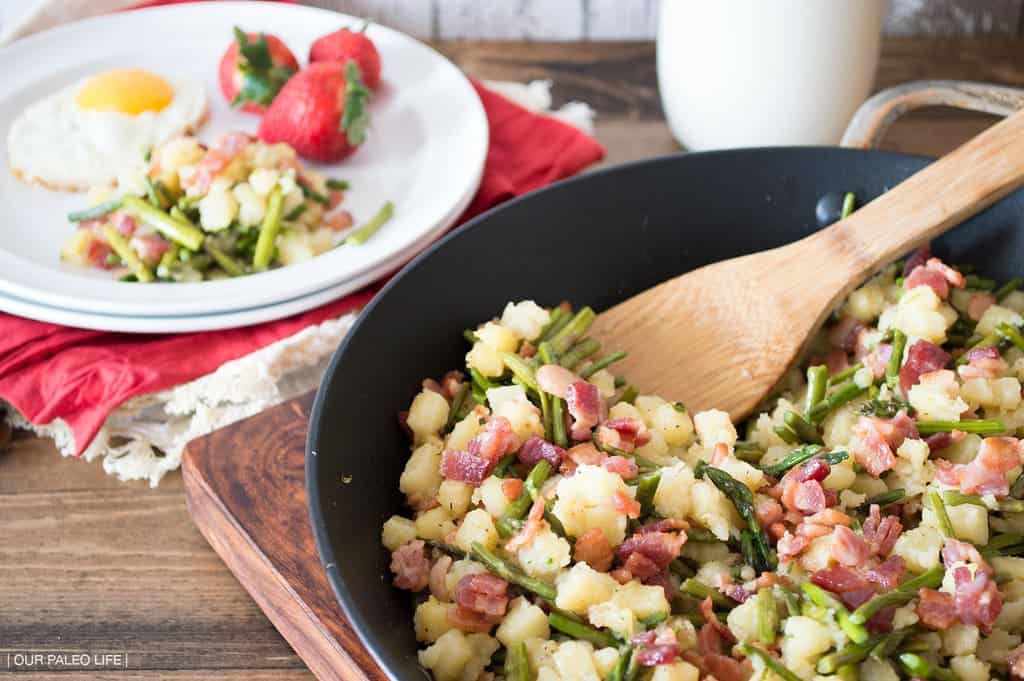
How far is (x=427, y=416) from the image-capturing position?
153cm

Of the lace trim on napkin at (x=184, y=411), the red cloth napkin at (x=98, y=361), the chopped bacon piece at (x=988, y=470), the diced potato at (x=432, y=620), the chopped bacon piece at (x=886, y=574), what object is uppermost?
the chopped bacon piece at (x=988, y=470)

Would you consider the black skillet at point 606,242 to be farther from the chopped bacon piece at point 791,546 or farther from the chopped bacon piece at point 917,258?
the chopped bacon piece at point 791,546

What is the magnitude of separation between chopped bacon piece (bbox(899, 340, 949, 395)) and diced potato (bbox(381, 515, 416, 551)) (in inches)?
26.9

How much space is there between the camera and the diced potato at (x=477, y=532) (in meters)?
1.36

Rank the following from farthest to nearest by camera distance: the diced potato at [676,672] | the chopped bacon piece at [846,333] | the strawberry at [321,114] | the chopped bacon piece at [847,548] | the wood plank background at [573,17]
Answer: the wood plank background at [573,17] < the strawberry at [321,114] < the chopped bacon piece at [846,333] < the chopped bacon piece at [847,548] < the diced potato at [676,672]

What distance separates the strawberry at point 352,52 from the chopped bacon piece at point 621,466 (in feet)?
4.45

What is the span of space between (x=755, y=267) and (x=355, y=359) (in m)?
0.64

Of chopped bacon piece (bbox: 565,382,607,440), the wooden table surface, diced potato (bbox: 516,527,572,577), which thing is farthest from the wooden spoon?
the wooden table surface

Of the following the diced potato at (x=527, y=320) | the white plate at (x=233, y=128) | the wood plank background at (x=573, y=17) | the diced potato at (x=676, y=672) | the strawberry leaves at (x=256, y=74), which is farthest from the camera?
the wood plank background at (x=573, y=17)

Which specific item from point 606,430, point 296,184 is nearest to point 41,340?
point 296,184

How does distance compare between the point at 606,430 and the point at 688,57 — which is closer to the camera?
the point at 606,430

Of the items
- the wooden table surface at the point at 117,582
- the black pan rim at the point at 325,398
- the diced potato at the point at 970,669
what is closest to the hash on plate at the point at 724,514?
the diced potato at the point at 970,669

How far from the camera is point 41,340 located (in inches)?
76.4

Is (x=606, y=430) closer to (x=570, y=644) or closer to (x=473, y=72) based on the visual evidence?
(x=570, y=644)
